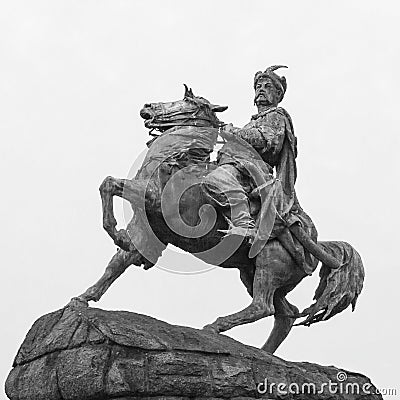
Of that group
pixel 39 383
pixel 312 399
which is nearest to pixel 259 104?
pixel 312 399

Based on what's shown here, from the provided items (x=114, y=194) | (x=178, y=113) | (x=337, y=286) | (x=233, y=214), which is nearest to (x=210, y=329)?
(x=233, y=214)

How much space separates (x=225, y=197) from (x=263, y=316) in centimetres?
111

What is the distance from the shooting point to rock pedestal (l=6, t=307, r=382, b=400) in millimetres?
7590

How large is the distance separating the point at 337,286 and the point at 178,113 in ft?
7.27

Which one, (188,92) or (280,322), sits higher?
(188,92)

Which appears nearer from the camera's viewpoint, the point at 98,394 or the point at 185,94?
the point at 98,394

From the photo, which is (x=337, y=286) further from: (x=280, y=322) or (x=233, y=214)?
(x=233, y=214)

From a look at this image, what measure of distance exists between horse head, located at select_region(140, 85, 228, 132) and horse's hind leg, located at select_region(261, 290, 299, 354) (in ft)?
6.03

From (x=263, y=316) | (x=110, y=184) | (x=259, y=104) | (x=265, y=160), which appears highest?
(x=259, y=104)

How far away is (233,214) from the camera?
356 inches

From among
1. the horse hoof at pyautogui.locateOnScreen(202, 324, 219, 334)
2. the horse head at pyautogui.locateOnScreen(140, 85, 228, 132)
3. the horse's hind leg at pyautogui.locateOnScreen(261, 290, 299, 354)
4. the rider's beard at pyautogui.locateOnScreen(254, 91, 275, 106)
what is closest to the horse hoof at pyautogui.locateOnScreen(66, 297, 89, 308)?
the horse hoof at pyautogui.locateOnScreen(202, 324, 219, 334)

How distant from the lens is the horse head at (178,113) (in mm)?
9547

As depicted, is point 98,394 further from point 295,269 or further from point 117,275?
point 295,269

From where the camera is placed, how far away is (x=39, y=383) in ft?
25.9
